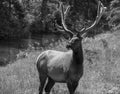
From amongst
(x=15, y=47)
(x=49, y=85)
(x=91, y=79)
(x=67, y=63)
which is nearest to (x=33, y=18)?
(x=15, y=47)

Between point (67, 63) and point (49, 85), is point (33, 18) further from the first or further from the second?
point (67, 63)

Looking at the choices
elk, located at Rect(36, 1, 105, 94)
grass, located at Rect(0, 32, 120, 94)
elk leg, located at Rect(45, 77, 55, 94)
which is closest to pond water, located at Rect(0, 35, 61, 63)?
grass, located at Rect(0, 32, 120, 94)

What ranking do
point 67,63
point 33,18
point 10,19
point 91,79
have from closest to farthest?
point 67,63 → point 91,79 → point 10,19 → point 33,18

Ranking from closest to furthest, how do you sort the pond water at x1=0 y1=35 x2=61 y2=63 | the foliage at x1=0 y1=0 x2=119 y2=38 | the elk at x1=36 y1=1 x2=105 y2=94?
the elk at x1=36 y1=1 x2=105 y2=94 → the pond water at x1=0 y1=35 x2=61 y2=63 → the foliage at x1=0 y1=0 x2=119 y2=38

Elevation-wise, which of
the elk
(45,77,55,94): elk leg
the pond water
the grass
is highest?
the elk

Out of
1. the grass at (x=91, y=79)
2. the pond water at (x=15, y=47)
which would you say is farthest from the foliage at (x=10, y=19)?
the grass at (x=91, y=79)

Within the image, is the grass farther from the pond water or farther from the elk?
the pond water

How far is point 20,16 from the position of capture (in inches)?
1462

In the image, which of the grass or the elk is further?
the grass

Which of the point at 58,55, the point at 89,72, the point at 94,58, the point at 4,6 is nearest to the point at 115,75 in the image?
the point at 89,72

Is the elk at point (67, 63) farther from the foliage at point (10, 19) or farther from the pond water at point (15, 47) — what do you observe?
the foliage at point (10, 19)

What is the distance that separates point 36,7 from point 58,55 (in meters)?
41.0

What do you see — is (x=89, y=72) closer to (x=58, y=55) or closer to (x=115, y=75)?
(x=115, y=75)

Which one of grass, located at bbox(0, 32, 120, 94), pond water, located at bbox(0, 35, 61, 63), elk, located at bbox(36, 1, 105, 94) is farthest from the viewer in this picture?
pond water, located at bbox(0, 35, 61, 63)
